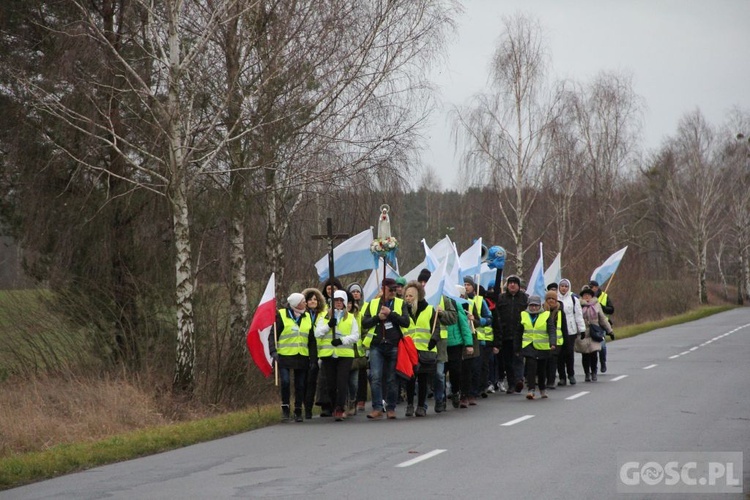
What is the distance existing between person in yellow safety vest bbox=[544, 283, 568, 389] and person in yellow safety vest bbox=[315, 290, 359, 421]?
432cm

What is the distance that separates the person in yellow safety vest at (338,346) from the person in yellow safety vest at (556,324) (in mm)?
4323

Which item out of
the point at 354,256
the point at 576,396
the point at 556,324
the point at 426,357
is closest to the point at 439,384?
the point at 426,357

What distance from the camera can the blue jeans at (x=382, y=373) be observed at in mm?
15414

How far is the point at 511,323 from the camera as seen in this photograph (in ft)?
62.9

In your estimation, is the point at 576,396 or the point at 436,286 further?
the point at 576,396

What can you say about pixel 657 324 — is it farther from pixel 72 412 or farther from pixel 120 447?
pixel 120 447

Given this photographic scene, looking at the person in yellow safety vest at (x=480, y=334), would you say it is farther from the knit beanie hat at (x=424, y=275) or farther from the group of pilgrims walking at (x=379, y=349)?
the knit beanie hat at (x=424, y=275)

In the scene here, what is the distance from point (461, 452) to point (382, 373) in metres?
4.21

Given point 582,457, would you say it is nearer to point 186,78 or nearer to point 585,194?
point 186,78

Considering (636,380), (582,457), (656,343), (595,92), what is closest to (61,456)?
(582,457)

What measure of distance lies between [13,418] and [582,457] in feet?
24.4

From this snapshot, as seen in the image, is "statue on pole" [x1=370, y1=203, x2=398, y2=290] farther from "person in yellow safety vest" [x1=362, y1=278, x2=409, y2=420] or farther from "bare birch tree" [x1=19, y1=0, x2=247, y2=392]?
"bare birch tree" [x1=19, y1=0, x2=247, y2=392]

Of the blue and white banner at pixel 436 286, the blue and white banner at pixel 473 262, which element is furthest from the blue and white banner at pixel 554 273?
the blue and white banner at pixel 436 286
